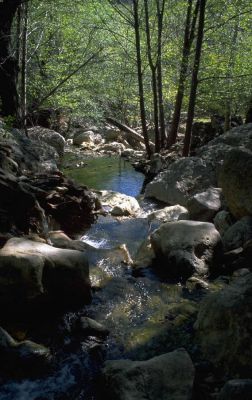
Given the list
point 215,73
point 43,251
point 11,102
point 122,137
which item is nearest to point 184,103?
point 215,73

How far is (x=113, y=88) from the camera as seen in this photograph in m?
23.7

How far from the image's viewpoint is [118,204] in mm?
10586

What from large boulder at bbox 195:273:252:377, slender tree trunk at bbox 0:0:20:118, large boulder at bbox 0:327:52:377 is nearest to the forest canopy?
slender tree trunk at bbox 0:0:20:118

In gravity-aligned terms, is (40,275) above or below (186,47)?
below

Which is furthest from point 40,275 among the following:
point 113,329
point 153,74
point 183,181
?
point 153,74

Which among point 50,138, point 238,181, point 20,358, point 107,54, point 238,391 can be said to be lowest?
point 20,358

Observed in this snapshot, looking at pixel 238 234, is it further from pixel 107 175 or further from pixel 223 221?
pixel 107 175

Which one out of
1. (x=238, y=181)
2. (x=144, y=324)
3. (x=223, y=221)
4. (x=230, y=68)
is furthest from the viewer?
(x=230, y=68)

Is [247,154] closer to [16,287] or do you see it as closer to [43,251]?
[43,251]

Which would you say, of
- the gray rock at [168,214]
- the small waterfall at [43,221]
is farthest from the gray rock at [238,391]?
the gray rock at [168,214]

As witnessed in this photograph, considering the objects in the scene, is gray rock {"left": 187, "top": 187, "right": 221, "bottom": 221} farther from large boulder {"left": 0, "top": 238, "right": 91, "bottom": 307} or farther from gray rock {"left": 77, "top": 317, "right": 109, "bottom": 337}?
gray rock {"left": 77, "top": 317, "right": 109, "bottom": 337}

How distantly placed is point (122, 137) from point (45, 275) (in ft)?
65.0

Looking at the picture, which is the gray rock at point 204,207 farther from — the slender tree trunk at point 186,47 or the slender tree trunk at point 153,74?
the slender tree trunk at point 153,74

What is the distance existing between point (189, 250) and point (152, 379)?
3059 mm
